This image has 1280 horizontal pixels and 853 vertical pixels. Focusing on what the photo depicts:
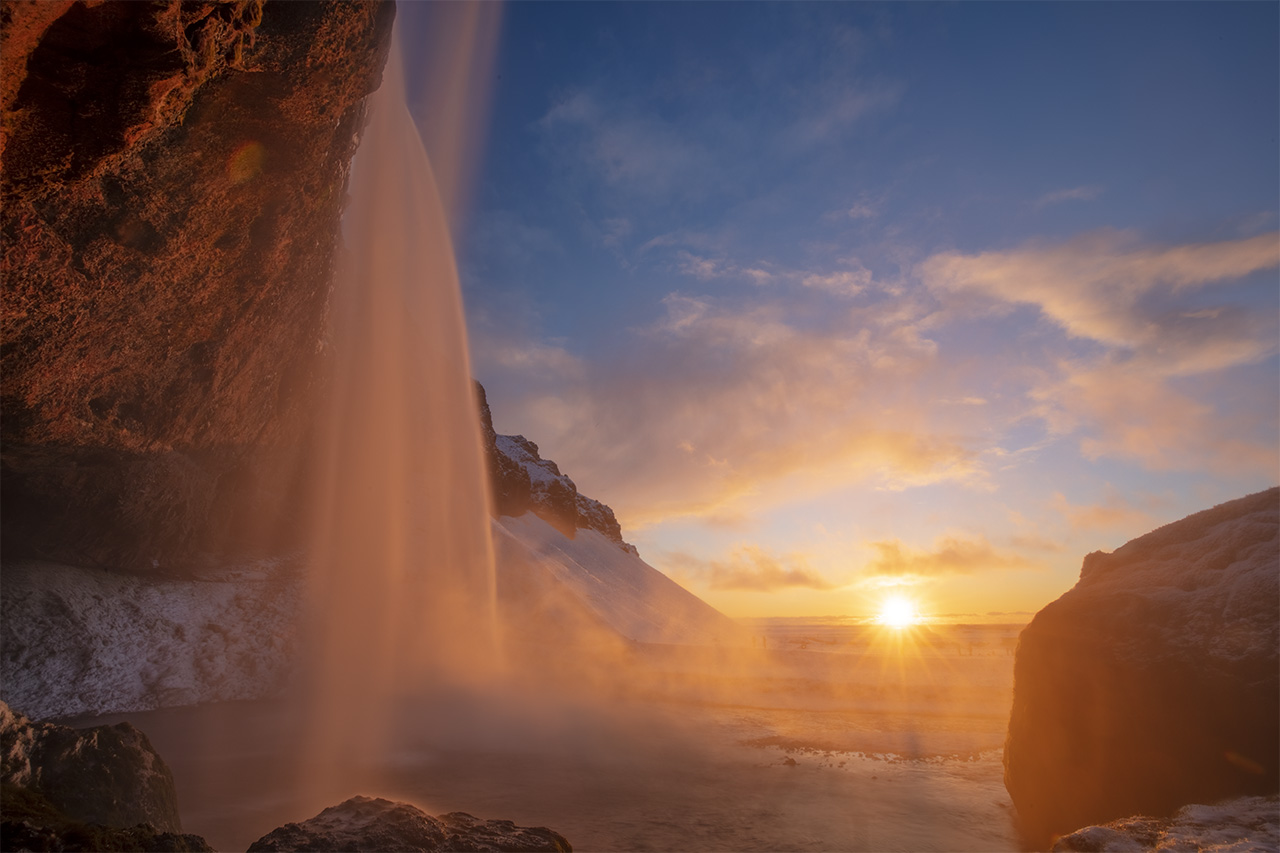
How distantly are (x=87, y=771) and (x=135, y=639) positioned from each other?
2068 cm

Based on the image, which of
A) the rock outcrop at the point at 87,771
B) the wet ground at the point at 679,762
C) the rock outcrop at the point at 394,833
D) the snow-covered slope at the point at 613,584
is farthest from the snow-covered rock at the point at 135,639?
the rock outcrop at the point at 394,833

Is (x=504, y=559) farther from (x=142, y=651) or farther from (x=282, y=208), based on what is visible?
(x=282, y=208)

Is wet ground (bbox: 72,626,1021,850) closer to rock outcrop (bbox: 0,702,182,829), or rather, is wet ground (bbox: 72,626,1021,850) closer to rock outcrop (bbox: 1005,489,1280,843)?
rock outcrop (bbox: 0,702,182,829)

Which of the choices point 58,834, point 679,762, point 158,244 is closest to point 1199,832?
point 58,834

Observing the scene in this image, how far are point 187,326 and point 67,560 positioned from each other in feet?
44.1

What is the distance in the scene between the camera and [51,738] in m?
7.53

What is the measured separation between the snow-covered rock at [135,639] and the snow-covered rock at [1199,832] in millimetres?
27899

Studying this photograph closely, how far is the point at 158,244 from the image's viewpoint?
13.0m

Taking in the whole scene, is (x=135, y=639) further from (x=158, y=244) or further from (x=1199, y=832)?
(x=1199, y=832)

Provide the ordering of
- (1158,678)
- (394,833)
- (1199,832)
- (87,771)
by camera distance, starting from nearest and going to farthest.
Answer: (1199,832) → (394,833) → (87,771) → (1158,678)

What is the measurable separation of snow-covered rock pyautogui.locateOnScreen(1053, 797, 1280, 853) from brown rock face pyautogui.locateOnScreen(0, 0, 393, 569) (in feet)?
46.2

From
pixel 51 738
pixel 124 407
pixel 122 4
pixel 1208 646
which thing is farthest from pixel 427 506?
pixel 1208 646

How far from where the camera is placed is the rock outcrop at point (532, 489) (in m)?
60.2

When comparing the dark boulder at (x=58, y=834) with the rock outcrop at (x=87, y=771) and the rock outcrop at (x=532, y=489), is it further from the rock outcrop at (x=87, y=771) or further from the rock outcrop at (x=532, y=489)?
the rock outcrop at (x=532, y=489)
